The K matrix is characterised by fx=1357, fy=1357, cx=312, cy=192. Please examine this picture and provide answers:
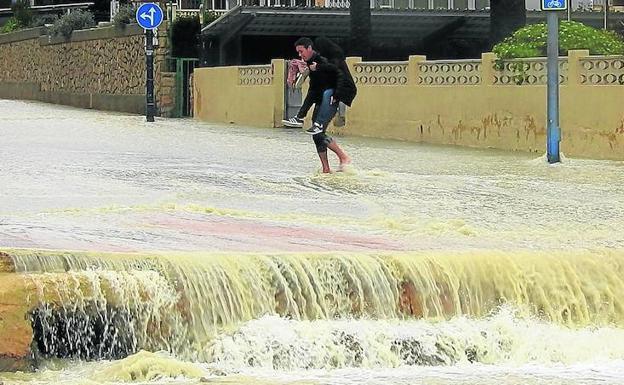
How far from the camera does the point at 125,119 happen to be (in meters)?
30.7

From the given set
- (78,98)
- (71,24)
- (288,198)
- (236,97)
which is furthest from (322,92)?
(71,24)

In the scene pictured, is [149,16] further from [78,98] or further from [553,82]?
[553,82]

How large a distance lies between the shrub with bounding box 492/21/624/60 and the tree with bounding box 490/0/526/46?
5.04 m

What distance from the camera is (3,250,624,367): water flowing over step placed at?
322 inches

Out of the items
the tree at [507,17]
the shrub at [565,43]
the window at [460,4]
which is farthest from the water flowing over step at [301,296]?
the window at [460,4]

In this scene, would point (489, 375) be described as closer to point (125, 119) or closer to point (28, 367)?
point (28, 367)

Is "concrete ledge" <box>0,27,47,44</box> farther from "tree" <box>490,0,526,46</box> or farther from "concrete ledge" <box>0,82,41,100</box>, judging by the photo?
"tree" <box>490,0,526,46</box>

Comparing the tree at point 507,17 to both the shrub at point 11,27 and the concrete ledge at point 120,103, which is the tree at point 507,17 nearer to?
the concrete ledge at point 120,103

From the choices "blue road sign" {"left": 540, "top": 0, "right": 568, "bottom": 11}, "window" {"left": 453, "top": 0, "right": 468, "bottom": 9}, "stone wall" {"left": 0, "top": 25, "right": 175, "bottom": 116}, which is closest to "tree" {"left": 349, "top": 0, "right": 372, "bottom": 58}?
"stone wall" {"left": 0, "top": 25, "right": 175, "bottom": 116}

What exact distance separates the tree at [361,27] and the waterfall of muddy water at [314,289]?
724 inches

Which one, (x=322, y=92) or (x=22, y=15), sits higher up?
(x=22, y=15)

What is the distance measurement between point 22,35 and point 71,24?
6043 millimetres

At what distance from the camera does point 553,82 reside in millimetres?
17781

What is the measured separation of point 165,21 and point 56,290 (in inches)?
1033
